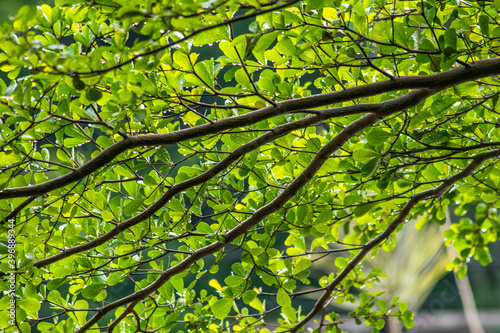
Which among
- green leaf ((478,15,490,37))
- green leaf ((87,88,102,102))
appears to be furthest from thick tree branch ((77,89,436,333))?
green leaf ((87,88,102,102))

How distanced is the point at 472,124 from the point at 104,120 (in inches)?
26.4

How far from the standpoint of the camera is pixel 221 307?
860 millimetres

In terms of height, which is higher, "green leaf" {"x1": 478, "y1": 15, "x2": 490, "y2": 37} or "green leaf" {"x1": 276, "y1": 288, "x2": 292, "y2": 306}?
"green leaf" {"x1": 478, "y1": 15, "x2": 490, "y2": 37}

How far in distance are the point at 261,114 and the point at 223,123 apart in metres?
0.06

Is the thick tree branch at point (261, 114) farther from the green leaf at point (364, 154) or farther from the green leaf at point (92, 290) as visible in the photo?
the green leaf at point (92, 290)

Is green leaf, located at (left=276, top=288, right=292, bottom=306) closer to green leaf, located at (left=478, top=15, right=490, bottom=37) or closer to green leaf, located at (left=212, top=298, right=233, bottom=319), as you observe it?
green leaf, located at (left=212, top=298, right=233, bottom=319)

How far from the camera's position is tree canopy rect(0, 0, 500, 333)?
0.56 metres

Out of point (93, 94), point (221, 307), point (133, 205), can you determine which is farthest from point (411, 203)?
point (93, 94)

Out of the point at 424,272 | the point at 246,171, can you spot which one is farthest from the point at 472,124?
the point at 424,272

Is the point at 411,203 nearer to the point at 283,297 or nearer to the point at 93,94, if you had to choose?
the point at 283,297

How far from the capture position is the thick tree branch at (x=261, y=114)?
1.93ft

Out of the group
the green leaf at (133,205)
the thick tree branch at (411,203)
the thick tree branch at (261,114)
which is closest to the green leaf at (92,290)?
the green leaf at (133,205)

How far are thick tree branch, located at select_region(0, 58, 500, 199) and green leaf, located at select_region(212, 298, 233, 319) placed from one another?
404 millimetres

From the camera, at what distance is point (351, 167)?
80cm
